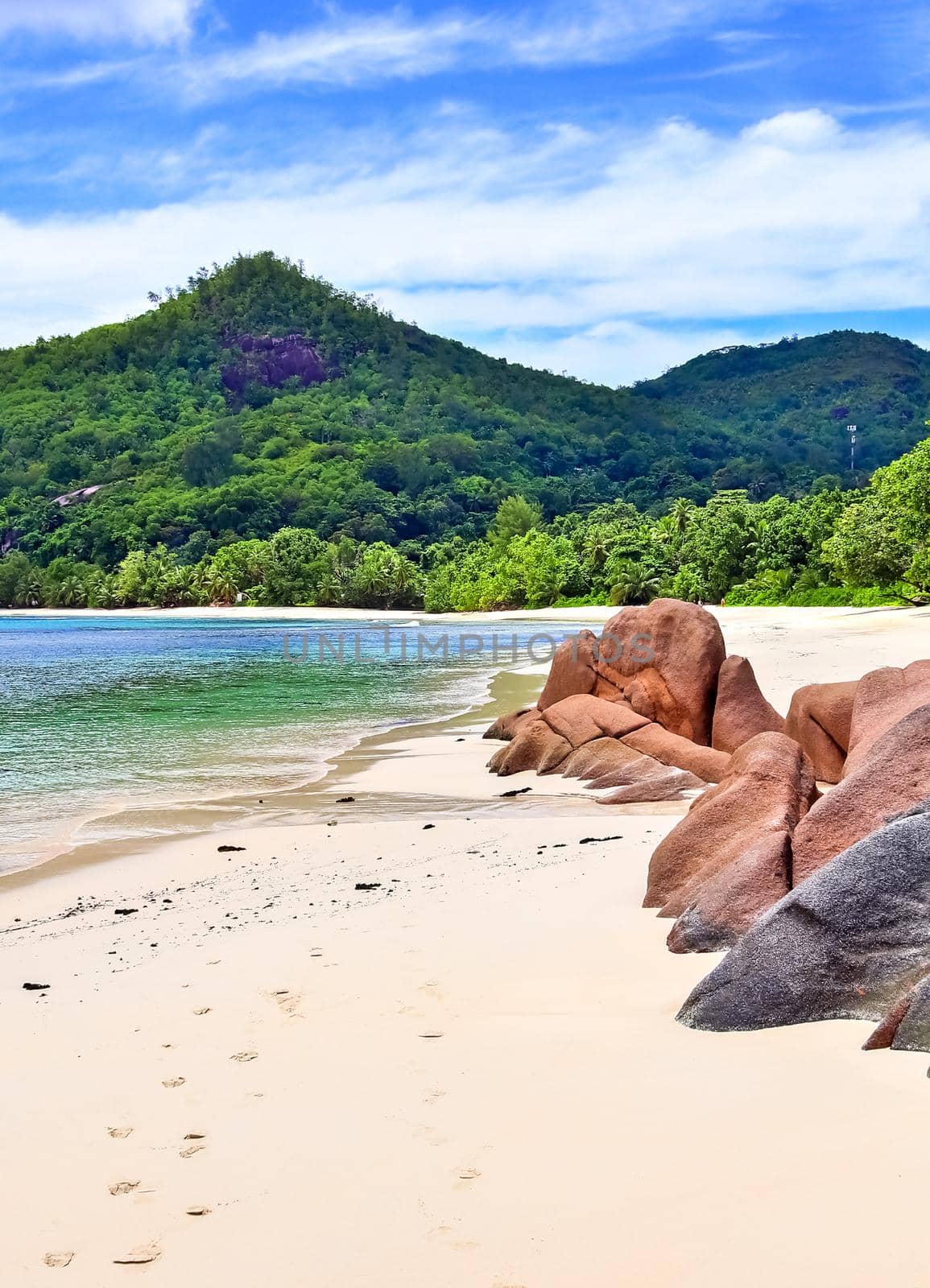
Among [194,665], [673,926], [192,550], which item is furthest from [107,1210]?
[192,550]

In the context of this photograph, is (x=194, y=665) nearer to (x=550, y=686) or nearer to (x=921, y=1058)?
(x=550, y=686)

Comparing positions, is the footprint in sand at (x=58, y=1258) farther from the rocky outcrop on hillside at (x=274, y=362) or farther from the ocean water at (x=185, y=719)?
the rocky outcrop on hillside at (x=274, y=362)

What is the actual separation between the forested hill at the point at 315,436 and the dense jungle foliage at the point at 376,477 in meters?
0.44

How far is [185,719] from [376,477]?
415 ft

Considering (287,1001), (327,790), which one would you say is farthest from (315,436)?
(287,1001)

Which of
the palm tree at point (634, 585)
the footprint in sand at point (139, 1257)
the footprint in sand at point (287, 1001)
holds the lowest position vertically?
the footprint in sand at point (287, 1001)

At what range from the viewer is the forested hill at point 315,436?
137m

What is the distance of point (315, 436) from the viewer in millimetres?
162125

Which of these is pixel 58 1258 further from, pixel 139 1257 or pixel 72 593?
pixel 72 593

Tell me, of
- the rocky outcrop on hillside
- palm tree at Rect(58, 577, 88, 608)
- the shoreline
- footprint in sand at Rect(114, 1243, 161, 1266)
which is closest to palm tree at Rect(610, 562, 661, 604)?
the shoreline

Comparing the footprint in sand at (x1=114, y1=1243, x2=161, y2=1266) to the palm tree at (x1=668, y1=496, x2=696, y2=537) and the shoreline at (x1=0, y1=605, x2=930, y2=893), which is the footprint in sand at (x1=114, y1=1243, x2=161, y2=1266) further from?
the palm tree at (x1=668, y1=496, x2=696, y2=537)

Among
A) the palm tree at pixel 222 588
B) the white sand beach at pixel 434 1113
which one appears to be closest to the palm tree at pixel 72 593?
the palm tree at pixel 222 588

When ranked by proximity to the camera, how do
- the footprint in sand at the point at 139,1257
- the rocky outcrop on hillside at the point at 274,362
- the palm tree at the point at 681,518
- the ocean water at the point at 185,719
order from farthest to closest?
the rocky outcrop on hillside at the point at 274,362 < the palm tree at the point at 681,518 < the ocean water at the point at 185,719 < the footprint in sand at the point at 139,1257

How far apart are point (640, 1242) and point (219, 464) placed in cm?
15213
